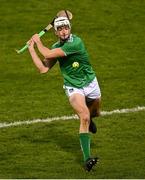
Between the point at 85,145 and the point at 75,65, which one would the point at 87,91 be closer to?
the point at 75,65

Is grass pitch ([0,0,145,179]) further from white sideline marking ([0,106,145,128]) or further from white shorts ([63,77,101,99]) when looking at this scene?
white shorts ([63,77,101,99])

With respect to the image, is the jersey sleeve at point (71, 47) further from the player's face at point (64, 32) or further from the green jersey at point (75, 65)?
the player's face at point (64, 32)

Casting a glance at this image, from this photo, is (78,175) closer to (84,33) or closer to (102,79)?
(102,79)

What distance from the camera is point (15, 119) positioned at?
1823 cm

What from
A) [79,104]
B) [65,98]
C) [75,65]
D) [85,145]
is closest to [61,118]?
[65,98]

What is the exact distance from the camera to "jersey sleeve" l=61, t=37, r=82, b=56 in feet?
48.2

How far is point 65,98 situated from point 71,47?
5.57 m

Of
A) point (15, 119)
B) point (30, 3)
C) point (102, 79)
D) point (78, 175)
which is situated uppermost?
point (78, 175)

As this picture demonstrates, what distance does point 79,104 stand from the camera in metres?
14.6

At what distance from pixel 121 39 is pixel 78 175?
1252 centimetres

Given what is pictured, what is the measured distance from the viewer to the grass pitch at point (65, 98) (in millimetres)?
14695

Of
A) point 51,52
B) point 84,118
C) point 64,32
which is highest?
point 64,32

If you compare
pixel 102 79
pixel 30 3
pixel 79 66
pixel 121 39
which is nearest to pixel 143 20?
pixel 121 39

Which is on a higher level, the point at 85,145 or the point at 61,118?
the point at 85,145
